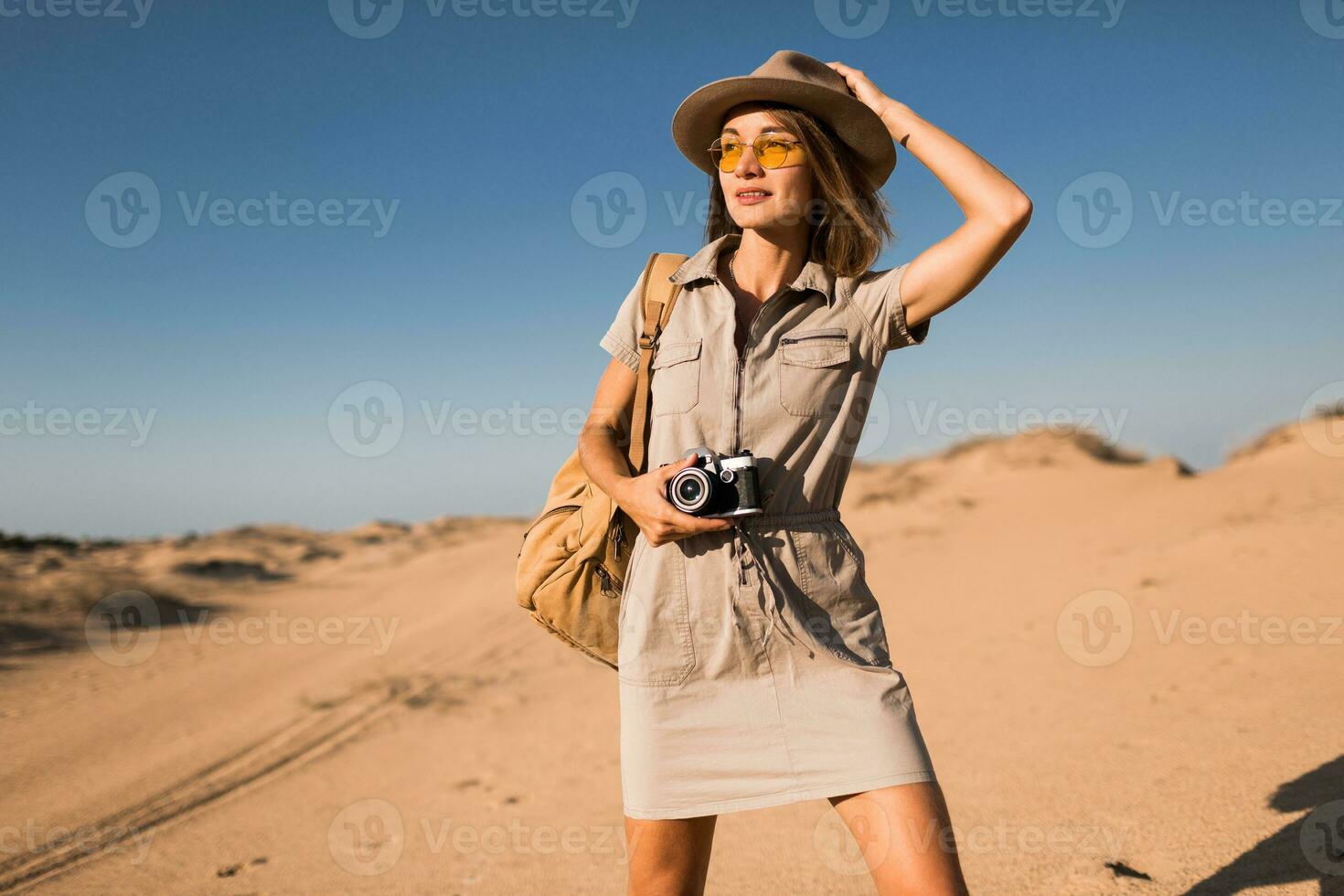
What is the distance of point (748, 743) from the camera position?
2100 mm

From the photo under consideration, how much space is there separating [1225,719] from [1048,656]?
6.14ft

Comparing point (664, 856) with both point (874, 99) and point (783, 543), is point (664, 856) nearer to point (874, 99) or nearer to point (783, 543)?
point (783, 543)

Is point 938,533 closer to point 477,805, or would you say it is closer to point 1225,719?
point 1225,719

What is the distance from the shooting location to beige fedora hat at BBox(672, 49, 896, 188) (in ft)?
7.61

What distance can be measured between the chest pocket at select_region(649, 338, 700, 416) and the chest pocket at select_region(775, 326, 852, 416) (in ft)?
0.65

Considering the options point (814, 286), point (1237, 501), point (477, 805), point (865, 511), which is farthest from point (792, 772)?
point (865, 511)

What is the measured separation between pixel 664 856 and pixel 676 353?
1.16 metres

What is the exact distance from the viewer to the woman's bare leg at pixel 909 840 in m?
1.88

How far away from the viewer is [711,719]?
6.97ft

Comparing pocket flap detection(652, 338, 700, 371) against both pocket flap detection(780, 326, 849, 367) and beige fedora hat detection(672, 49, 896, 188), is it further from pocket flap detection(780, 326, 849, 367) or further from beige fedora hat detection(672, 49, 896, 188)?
beige fedora hat detection(672, 49, 896, 188)
